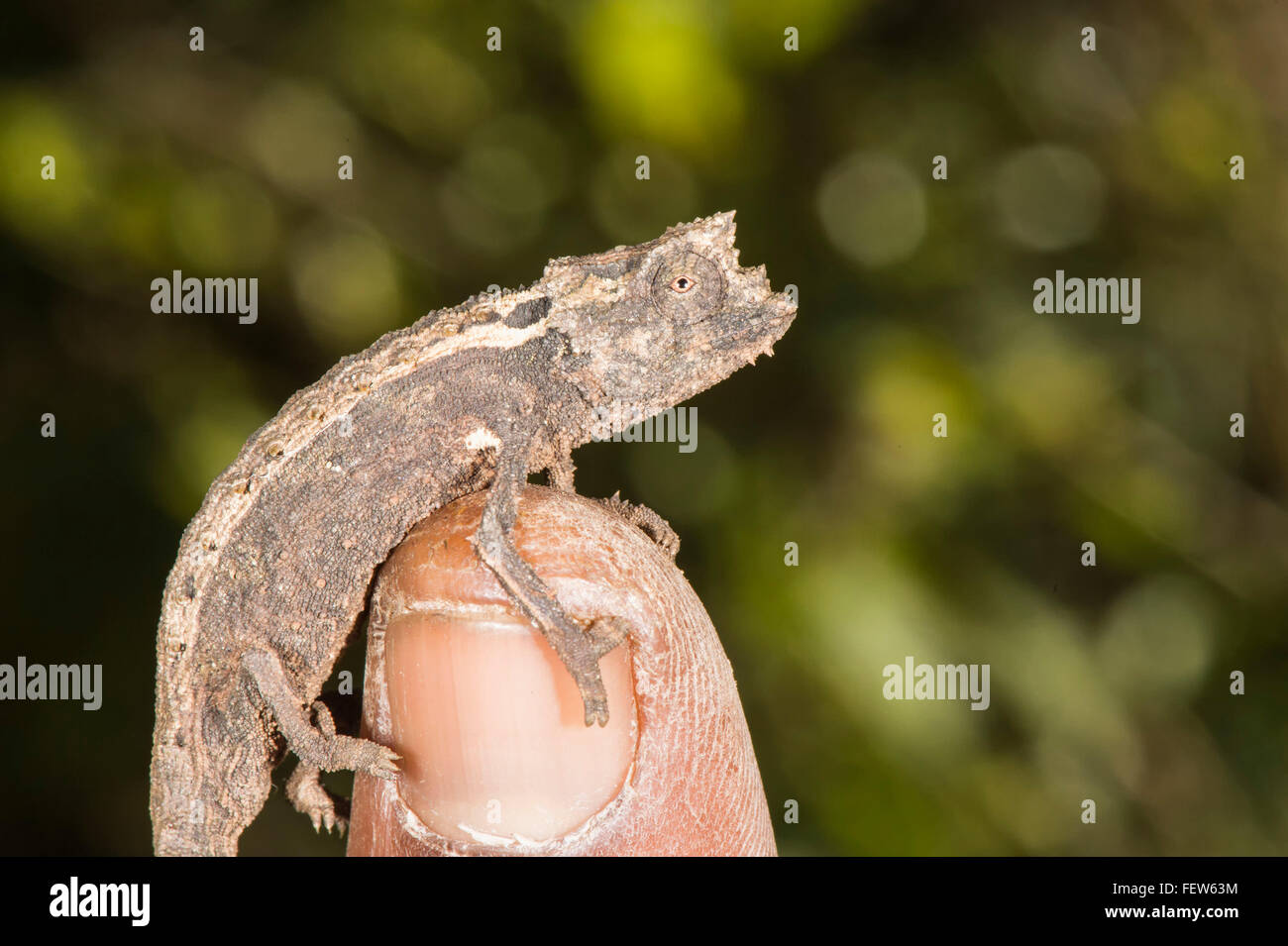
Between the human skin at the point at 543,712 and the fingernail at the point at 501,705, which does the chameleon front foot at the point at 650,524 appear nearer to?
the human skin at the point at 543,712

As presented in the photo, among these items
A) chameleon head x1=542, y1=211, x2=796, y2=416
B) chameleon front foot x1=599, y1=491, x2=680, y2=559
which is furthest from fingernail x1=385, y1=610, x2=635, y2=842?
chameleon head x1=542, y1=211, x2=796, y2=416

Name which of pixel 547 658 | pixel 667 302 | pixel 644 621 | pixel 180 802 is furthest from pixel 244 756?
pixel 667 302

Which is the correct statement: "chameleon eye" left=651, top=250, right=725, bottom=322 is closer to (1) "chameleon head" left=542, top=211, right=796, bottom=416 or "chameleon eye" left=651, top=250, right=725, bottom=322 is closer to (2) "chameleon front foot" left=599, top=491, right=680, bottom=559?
(1) "chameleon head" left=542, top=211, right=796, bottom=416

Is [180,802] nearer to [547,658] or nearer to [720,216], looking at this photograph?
[547,658]

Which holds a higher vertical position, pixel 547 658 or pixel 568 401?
pixel 568 401

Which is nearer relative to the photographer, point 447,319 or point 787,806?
point 447,319

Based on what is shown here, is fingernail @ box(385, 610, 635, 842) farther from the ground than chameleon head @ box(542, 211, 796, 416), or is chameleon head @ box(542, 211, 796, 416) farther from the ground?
chameleon head @ box(542, 211, 796, 416)

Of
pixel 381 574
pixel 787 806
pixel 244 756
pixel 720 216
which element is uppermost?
pixel 720 216
